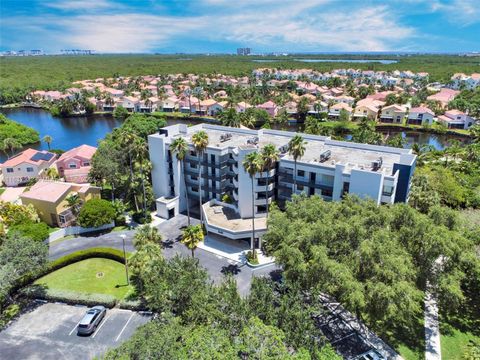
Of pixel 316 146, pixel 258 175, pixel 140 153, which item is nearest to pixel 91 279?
pixel 140 153

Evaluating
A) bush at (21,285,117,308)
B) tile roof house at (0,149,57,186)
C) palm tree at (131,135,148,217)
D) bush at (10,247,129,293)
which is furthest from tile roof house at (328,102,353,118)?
bush at (21,285,117,308)

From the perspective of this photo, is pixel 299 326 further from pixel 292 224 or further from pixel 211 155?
pixel 211 155

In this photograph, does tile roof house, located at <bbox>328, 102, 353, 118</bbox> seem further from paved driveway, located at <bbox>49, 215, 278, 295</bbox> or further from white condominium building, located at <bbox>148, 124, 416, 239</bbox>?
paved driveway, located at <bbox>49, 215, 278, 295</bbox>

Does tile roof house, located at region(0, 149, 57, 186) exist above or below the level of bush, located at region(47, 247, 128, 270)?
above

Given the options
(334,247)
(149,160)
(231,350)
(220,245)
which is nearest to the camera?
(231,350)

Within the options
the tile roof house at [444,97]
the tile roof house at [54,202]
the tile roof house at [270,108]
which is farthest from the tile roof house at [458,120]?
the tile roof house at [54,202]

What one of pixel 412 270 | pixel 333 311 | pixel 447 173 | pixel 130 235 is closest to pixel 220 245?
pixel 130 235

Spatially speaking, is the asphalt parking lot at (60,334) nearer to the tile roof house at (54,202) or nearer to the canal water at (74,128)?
the tile roof house at (54,202)
